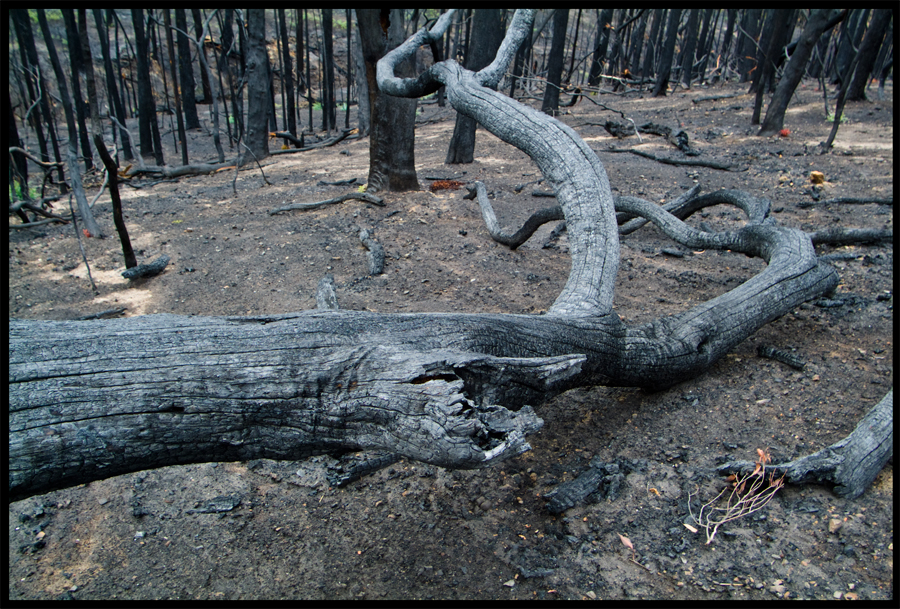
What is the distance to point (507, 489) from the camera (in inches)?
90.0

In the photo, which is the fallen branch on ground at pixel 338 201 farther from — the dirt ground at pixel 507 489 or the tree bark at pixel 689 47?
the tree bark at pixel 689 47

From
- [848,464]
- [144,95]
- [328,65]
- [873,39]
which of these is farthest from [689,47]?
[848,464]

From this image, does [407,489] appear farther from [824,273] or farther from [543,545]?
[824,273]

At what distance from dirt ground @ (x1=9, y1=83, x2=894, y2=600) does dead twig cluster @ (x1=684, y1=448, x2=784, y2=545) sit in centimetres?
4

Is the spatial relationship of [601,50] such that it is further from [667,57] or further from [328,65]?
[328,65]

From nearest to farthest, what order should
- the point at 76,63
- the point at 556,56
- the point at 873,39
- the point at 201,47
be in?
the point at 201,47, the point at 76,63, the point at 873,39, the point at 556,56

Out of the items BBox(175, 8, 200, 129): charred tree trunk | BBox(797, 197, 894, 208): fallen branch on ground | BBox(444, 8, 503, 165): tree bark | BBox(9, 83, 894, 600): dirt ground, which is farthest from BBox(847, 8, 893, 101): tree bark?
BBox(175, 8, 200, 129): charred tree trunk

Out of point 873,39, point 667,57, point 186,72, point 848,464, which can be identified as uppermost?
point 873,39

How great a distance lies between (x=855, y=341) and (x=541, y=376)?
2.78 metres

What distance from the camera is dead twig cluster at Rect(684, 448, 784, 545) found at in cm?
202

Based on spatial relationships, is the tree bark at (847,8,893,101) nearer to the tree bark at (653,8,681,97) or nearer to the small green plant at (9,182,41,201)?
the tree bark at (653,8,681,97)

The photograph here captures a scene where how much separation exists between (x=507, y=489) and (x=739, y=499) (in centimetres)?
93

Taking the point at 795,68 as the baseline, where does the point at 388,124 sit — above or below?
below
